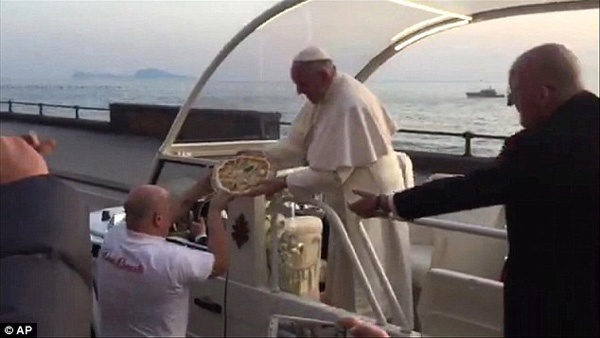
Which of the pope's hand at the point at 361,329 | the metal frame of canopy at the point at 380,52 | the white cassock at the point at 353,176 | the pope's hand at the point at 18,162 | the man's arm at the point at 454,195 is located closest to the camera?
the pope's hand at the point at 18,162

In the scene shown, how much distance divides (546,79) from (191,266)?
56.4 inches

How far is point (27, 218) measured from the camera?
204cm

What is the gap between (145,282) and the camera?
3033mm

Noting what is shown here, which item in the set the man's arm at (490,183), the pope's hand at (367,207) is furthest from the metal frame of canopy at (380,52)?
the man's arm at (490,183)

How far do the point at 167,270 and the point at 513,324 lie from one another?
1.21 meters

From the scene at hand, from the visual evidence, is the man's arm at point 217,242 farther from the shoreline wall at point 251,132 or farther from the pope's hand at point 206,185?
the shoreline wall at point 251,132

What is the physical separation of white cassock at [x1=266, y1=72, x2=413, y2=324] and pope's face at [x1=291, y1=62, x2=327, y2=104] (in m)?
0.05

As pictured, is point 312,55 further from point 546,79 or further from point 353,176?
point 546,79

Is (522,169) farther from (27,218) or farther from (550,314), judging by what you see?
(27,218)

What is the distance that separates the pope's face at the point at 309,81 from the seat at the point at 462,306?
1.34 m

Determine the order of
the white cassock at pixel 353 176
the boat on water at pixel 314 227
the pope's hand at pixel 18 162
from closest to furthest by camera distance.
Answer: the pope's hand at pixel 18 162 → the boat on water at pixel 314 227 → the white cassock at pixel 353 176

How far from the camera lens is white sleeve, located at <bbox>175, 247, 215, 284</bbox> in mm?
3076

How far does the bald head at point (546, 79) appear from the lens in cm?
235

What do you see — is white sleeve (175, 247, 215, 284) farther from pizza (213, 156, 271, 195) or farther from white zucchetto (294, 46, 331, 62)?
white zucchetto (294, 46, 331, 62)
